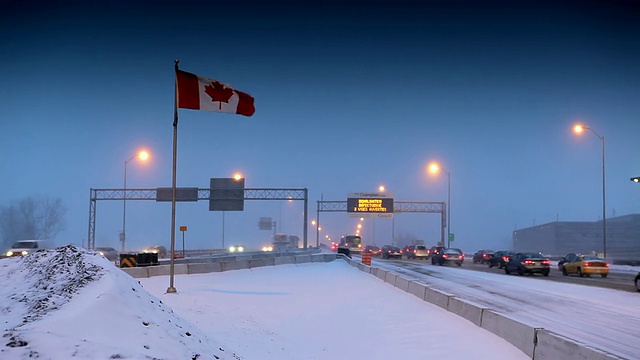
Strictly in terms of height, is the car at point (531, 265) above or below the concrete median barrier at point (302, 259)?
above

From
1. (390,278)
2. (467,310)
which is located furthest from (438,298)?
(390,278)

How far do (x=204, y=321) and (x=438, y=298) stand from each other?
27.6ft

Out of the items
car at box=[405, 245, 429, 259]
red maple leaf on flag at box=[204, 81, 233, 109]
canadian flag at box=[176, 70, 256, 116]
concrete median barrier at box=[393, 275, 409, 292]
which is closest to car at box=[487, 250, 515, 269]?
car at box=[405, 245, 429, 259]

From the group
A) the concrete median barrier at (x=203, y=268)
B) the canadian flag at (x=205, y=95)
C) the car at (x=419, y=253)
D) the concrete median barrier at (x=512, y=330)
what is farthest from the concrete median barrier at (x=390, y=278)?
the car at (x=419, y=253)

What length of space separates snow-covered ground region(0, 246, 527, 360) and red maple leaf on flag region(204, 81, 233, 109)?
6832 mm

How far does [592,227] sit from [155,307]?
14147 centimetres

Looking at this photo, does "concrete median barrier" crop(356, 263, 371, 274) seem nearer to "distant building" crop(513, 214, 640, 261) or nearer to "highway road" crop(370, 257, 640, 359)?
"highway road" crop(370, 257, 640, 359)

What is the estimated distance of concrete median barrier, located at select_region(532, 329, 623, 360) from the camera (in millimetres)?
7953

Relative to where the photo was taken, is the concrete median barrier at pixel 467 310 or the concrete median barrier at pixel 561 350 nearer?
the concrete median barrier at pixel 561 350

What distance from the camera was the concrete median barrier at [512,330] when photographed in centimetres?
1027

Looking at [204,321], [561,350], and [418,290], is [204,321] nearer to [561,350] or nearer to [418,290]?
[561,350]

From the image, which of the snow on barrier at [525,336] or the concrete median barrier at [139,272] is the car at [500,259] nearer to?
the snow on barrier at [525,336]

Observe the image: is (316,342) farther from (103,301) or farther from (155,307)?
(103,301)

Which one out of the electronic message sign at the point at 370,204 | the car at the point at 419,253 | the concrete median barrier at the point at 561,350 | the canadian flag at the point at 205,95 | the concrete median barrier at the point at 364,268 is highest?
the canadian flag at the point at 205,95
